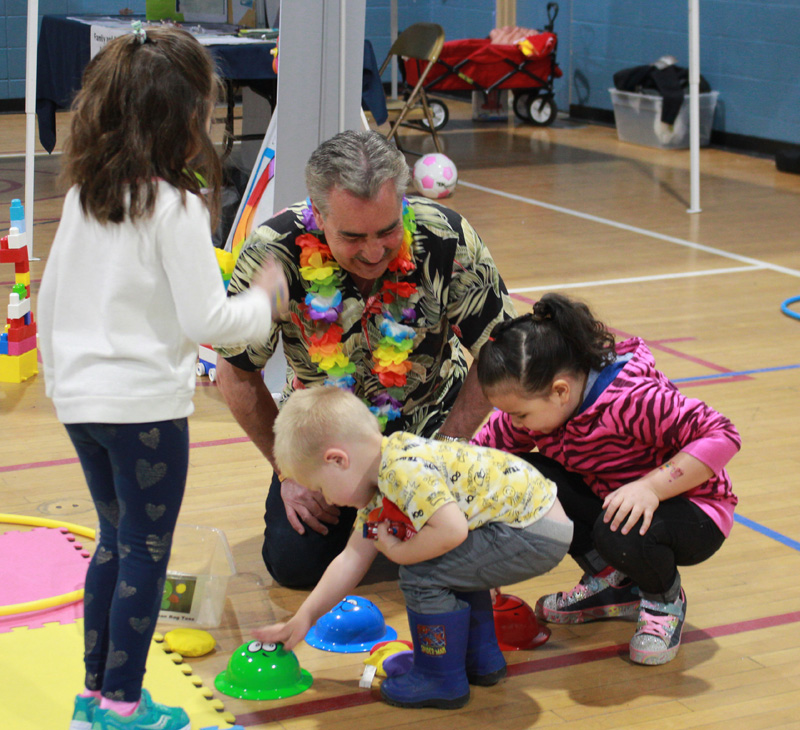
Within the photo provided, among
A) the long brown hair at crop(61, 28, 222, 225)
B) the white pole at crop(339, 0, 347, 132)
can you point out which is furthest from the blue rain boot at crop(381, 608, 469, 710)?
the white pole at crop(339, 0, 347, 132)

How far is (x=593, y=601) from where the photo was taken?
236 centimetres

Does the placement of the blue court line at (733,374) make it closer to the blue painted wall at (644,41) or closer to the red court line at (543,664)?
the red court line at (543,664)

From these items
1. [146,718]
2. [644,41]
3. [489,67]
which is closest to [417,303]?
[146,718]

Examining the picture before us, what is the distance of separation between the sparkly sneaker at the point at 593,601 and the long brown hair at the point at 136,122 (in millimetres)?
1174

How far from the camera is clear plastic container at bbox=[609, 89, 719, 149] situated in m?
8.91

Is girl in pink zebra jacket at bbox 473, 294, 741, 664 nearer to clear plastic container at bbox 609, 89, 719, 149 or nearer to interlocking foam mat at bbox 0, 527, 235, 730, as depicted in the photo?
interlocking foam mat at bbox 0, 527, 235, 730

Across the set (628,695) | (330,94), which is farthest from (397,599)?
(330,94)

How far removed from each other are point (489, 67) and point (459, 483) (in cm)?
809

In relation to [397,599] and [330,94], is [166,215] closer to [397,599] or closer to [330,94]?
[397,599]

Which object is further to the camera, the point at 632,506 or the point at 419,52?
the point at 419,52

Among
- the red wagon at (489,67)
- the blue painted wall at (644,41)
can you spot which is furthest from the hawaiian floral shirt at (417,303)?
the red wagon at (489,67)

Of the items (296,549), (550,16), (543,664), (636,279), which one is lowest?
(543,664)

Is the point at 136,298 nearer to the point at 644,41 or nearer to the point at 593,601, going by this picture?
the point at 593,601

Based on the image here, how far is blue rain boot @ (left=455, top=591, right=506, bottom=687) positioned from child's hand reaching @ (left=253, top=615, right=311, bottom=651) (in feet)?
0.99
